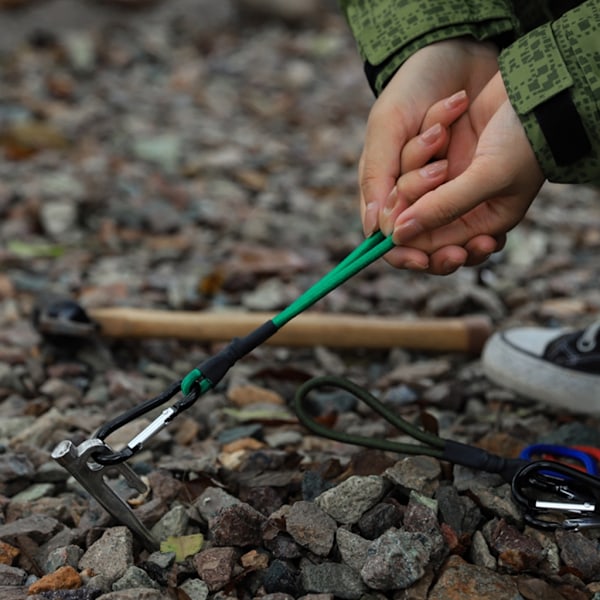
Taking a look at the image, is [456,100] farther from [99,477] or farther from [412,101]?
[99,477]

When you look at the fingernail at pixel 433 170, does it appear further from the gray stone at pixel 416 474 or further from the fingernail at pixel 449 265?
the gray stone at pixel 416 474

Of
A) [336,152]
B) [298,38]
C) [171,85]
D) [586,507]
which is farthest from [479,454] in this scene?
[298,38]

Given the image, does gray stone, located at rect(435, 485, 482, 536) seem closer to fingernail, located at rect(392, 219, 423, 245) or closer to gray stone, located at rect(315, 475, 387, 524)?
gray stone, located at rect(315, 475, 387, 524)

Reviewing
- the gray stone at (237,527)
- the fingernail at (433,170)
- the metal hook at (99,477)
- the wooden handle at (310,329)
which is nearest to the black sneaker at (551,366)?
the wooden handle at (310,329)

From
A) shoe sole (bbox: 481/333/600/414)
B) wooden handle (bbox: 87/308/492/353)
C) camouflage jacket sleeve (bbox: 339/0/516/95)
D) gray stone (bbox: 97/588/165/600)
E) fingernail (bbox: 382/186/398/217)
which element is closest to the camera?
gray stone (bbox: 97/588/165/600)

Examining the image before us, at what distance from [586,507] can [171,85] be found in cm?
419

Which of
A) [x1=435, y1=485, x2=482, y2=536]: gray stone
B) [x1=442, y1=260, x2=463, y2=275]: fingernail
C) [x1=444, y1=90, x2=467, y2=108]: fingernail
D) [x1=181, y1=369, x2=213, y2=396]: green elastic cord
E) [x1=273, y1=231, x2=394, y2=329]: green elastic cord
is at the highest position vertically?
[x1=444, y1=90, x2=467, y2=108]: fingernail

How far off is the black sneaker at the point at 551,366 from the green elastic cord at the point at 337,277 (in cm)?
78

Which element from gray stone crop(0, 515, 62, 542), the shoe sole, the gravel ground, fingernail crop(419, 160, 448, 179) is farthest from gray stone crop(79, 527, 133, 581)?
the shoe sole

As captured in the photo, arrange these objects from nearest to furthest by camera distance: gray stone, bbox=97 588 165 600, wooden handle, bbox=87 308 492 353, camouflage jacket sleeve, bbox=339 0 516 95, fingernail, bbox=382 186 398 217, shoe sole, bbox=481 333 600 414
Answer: gray stone, bbox=97 588 165 600 < fingernail, bbox=382 186 398 217 < camouflage jacket sleeve, bbox=339 0 516 95 < shoe sole, bbox=481 333 600 414 < wooden handle, bbox=87 308 492 353

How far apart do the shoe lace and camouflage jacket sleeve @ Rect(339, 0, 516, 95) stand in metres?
0.81

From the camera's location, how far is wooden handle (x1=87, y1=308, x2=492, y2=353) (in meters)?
2.43

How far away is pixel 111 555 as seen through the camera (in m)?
1.51

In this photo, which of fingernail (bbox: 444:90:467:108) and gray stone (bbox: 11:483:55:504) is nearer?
fingernail (bbox: 444:90:467:108)
